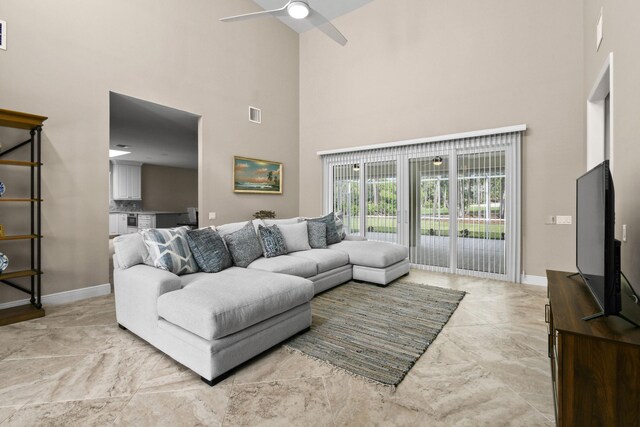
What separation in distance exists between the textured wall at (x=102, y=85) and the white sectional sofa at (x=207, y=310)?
4.54 feet

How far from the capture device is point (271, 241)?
3750 millimetres

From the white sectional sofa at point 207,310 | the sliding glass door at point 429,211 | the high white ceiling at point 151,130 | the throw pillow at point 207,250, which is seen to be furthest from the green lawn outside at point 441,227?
the high white ceiling at point 151,130

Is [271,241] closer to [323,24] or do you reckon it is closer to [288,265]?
[288,265]

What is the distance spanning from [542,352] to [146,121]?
6379mm

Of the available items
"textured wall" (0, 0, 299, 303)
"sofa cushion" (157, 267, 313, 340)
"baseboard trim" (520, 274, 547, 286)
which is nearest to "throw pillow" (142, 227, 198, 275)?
"sofa cushion" (157, 267, 313, 340)

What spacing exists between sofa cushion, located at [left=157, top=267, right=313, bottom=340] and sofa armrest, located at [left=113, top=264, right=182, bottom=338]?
0.33ft

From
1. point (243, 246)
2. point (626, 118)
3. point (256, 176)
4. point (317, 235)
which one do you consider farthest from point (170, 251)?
point (626, 118)

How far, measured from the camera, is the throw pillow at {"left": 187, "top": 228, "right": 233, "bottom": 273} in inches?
114

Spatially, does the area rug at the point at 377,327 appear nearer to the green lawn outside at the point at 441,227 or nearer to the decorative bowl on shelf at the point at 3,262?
the green lawn outside at the point at 441,227

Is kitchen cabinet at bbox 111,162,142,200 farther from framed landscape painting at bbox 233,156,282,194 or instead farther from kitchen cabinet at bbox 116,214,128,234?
framed landscape painting at bbox 233,156,282,194

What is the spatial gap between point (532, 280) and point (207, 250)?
13.9 ft

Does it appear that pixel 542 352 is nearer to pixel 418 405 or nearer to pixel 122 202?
pixel 418 405

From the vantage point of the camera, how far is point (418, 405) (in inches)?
67.9

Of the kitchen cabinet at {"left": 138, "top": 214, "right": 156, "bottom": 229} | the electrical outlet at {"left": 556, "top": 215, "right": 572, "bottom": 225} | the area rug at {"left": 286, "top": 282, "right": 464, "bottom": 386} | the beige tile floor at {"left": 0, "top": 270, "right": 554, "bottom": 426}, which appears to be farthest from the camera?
the kitchen cabinet at {"left": 138, "top": 214, "right": 156, "bottom": 229}
